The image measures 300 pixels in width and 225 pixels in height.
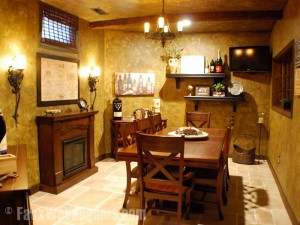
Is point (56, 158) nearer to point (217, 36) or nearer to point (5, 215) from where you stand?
point (5, 215)

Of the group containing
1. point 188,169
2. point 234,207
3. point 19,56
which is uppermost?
point 19,56

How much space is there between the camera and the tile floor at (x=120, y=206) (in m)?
2.78

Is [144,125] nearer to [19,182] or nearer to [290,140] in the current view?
[290,140]

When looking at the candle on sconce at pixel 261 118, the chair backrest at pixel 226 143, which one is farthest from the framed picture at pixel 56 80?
the candle on sconce at pixel 261 118

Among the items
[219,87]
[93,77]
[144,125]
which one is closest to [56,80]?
[93,77]

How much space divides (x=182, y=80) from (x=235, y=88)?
1059 mm

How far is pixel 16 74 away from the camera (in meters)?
3.14

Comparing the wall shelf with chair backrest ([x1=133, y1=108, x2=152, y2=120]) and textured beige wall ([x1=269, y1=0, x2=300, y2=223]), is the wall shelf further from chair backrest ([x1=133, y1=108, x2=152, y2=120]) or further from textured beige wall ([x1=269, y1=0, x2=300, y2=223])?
textured beige wall ([x1=269, y1=0, x2=300, y2=223])

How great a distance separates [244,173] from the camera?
14.3ft

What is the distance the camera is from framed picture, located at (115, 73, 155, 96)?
5.34 meters

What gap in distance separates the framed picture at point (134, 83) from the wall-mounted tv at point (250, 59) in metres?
1.62

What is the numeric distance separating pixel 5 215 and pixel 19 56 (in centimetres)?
230

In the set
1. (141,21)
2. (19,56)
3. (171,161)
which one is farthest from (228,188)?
(19,56)

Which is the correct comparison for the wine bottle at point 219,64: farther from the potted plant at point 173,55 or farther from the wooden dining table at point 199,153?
the wooden dining table at point 199,153
